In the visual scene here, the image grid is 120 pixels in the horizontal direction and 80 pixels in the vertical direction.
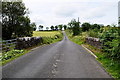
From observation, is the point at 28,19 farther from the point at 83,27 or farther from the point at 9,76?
the point at 83,27

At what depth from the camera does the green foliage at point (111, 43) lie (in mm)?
10664

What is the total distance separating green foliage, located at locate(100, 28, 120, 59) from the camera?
1066 centimetres

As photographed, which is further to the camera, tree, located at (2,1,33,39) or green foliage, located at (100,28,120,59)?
tree, located at (2,1,33,39)

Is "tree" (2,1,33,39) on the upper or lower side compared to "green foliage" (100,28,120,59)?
upper

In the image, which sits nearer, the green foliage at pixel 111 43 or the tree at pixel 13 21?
the green foliage at pixel 111 43

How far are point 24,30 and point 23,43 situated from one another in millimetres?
29669

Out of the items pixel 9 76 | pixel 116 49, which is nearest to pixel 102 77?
pixel 116 49

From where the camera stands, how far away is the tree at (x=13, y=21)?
50.2 meters

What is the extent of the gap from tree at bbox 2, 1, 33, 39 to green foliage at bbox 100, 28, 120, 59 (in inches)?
1464

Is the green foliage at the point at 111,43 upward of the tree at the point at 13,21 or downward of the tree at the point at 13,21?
downward

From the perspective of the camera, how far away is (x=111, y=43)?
42.8 ft

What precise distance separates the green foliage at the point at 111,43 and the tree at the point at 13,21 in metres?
37.2

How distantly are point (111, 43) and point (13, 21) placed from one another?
137 ft

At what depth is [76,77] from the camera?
8.38 m
